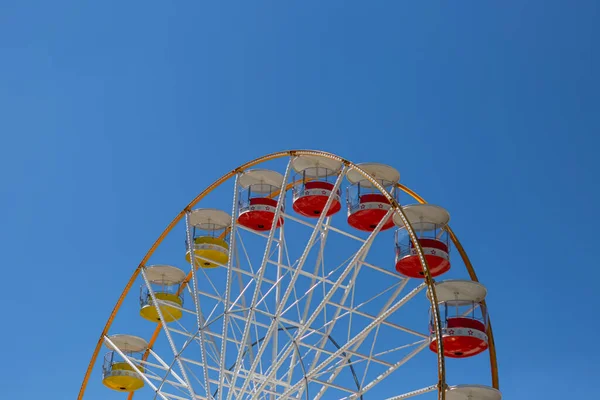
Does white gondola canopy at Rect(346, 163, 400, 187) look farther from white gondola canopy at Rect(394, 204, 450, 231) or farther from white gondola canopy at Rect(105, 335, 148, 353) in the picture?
white gondola canopy at Rect(105, 335, 148, 353)

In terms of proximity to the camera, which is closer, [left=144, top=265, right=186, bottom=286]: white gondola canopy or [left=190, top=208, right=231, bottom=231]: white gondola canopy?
[left=190, top=208, right=231, bottom=231]: white gondola canopy

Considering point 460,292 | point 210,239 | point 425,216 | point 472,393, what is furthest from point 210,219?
point 472,393

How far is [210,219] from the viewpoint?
27656 mm

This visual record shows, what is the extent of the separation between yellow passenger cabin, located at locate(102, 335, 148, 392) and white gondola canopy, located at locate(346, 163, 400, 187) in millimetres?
7057

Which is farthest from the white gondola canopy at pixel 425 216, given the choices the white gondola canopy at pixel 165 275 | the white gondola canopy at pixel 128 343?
the white gondola canopy at pixel 128 343

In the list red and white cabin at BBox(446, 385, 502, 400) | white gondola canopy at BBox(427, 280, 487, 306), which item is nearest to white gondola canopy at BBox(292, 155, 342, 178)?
white gondola canopy at BBox(427, 280, 487, 306)

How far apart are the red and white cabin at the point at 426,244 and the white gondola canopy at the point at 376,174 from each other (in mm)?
1423

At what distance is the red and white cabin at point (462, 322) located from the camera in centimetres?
2227

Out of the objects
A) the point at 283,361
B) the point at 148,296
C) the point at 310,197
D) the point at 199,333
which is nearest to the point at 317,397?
the point at 283,361

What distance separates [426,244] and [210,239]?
664cm

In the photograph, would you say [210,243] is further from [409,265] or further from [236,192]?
[409,265]

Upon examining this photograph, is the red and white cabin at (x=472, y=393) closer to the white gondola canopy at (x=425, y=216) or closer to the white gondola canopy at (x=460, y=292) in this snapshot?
the white gondola canopy at (x=460, y=292)

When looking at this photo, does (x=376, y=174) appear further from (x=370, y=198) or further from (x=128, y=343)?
(x=128, y=343)

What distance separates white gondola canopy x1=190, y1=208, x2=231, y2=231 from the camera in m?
27.3
